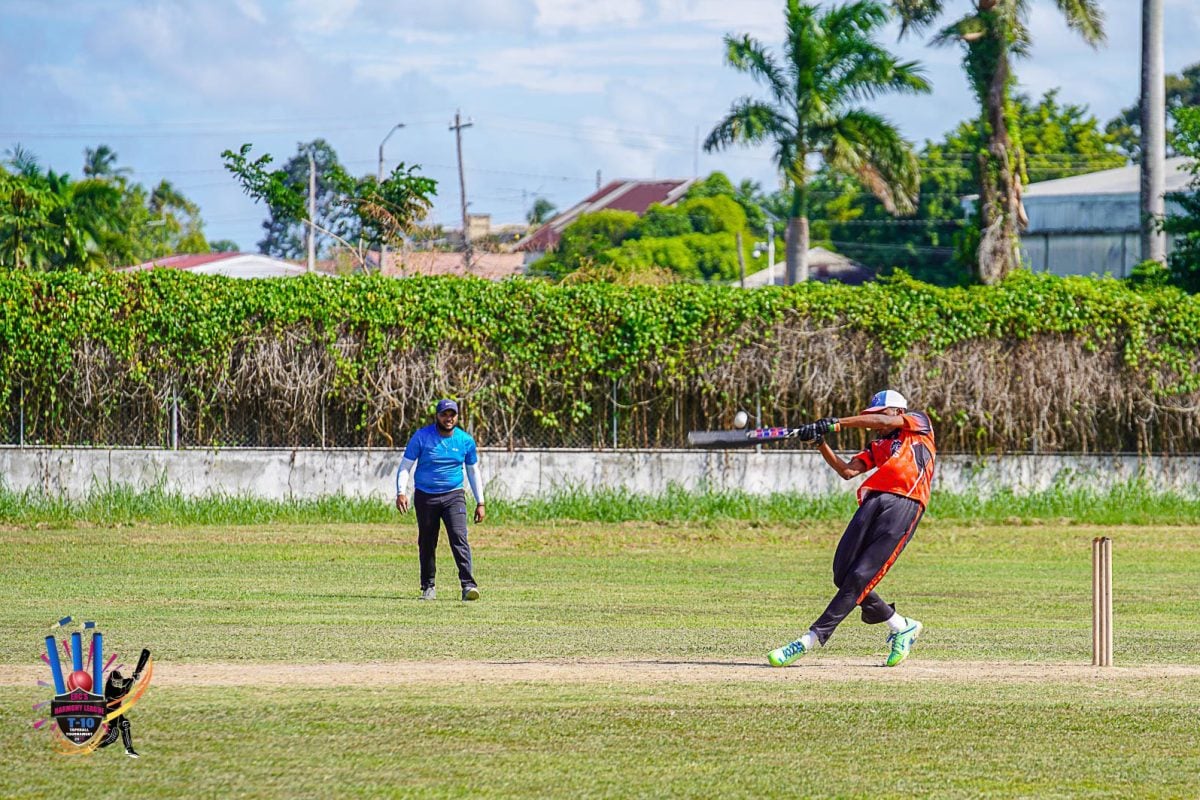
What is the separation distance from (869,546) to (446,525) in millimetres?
5972

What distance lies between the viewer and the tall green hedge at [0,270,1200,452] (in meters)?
26.7

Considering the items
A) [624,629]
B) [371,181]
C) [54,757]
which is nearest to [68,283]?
[371,181]

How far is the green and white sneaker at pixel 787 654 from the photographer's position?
40.2 ft

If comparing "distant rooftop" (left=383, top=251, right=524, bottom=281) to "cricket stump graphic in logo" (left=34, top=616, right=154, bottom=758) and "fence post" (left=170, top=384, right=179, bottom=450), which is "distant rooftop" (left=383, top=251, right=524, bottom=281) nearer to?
"fence post" (left=170, top=384, right=179, bottom=450)

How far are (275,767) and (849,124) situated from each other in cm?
3331

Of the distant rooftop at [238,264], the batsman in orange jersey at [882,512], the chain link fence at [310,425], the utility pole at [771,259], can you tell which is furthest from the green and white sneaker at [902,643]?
the distant rooftop at [238,264]

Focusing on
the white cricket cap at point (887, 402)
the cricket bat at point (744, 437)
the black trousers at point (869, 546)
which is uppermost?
the white cricket cap at point (887, 402)

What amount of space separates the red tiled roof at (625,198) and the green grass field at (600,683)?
281 ft

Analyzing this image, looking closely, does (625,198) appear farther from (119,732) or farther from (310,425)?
(119,732)

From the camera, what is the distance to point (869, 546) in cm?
1219

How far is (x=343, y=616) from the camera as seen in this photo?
1564 cm

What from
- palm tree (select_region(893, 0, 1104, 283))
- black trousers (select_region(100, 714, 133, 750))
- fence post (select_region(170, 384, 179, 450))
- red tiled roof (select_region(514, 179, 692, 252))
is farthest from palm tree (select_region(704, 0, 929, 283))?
red tiled roof (select_region(514, 179, 692, 252))

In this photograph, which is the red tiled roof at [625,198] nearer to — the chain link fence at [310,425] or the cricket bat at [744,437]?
the chain link fence at [310,425]

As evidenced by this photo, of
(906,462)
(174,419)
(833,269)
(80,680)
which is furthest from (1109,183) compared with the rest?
(80,680)
